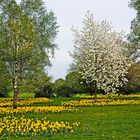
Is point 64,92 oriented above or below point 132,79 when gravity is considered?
below

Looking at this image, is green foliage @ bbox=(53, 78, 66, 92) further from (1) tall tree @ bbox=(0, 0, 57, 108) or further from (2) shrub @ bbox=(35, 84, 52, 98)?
(1) tall tree @ bbox=(0, 0, 57, 108)

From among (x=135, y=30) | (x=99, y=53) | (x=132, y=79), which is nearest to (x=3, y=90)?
(x=99, y=53)

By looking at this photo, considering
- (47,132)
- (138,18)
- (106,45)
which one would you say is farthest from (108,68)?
(47,132)

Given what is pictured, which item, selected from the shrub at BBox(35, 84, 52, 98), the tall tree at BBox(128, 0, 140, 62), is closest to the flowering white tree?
the tall tree at BBox(128, 0, 140, 62)

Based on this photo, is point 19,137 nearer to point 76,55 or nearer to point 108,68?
point 108,68

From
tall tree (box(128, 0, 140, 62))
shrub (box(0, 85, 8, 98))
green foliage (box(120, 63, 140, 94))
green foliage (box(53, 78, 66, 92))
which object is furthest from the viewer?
green foliage (box(53, 78, 66, 92))

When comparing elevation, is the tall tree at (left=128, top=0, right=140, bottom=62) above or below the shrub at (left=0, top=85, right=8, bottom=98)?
above

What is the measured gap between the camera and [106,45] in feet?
134

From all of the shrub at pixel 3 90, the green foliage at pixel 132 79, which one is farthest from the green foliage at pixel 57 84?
the green foliage at pixel 132 79

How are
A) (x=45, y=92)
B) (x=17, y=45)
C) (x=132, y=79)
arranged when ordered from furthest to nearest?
(x=132, y=79) → (x=45, y=92) → (x=17, y=45)

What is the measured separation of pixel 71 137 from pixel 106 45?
26.2 metres

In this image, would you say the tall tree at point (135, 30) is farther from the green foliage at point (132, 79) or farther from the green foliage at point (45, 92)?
the green foliage at point (45, 92)

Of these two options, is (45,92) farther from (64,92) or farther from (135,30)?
(135,30)

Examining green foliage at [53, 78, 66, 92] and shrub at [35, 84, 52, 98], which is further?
green foliage at [53, 78, 66, 92]
